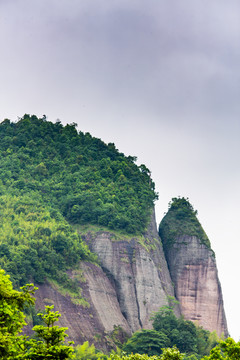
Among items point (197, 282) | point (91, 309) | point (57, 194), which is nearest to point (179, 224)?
point (197, 282)

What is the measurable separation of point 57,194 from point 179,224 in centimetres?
1748

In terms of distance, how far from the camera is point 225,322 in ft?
258

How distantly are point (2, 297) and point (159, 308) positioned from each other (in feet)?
169

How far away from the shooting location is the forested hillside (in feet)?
206

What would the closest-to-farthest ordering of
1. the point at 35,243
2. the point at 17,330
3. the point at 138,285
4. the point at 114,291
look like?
the point at 17,330, the point at 35,243, the point at 114,291, the point at 138,285

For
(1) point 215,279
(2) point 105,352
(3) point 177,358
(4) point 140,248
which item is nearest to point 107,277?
(4) point 140,248

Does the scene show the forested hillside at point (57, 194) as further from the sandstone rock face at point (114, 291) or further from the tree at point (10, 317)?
the tree at point (10, 317)

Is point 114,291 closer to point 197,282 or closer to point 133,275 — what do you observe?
point 133,275

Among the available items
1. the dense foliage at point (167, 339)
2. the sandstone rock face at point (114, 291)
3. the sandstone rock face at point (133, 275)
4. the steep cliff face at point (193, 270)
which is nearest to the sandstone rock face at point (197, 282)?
the steep cliff face at point (193, 270)

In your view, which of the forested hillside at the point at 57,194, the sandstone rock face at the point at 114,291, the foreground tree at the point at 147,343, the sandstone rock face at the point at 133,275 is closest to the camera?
the foreground tree at the point at 147,343

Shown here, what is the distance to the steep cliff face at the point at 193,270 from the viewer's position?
77812 mm

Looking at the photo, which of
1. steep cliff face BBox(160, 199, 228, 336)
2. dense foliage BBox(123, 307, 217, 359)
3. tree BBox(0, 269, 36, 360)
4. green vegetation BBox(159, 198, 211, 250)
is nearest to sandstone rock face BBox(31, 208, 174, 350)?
dense foliage BBox(123, 307, 217, 359)

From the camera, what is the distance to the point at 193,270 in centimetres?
8194

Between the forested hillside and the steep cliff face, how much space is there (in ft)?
17.8
